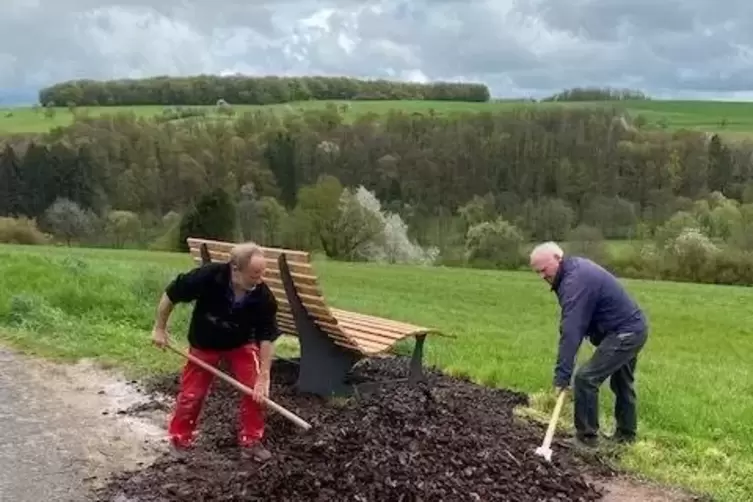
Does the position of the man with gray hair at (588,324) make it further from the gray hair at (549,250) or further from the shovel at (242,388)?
the shovel at (242,388)

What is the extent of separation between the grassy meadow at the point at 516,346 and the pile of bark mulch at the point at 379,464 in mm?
971

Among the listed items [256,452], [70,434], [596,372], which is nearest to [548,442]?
[596,372]

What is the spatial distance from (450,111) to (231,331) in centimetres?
7375

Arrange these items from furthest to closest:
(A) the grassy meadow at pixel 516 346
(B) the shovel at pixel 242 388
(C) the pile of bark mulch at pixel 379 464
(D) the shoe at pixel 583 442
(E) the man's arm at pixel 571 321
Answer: (A) the grassy meadow at pixel 516 346 < (D) the shoe at pixel 583 442 < (E) the man's arm at pixel 571 321 < (B) the shovel at pixel 242 388 < (C) the pile of bark mulch at pixel 379 464

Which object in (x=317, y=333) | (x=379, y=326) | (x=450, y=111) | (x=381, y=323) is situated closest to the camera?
(x=317, y=333)

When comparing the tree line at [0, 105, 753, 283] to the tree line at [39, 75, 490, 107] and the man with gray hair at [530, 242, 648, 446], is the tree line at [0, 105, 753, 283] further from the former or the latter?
the man with gray hair at [530, 242, 648, 446]

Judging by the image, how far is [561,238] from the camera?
5616cm

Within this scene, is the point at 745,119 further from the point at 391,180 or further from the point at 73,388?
the point at 73,388

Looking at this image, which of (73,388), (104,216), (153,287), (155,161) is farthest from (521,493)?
(155,161)

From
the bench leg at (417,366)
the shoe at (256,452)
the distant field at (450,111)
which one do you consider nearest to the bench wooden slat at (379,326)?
the bench leg at (417,366)

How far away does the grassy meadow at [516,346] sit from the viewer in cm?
711

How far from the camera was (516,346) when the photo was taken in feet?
41.2

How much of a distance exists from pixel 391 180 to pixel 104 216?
17.1 m

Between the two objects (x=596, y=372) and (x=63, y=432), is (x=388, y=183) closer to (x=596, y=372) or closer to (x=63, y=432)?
(x=63, y=432)
